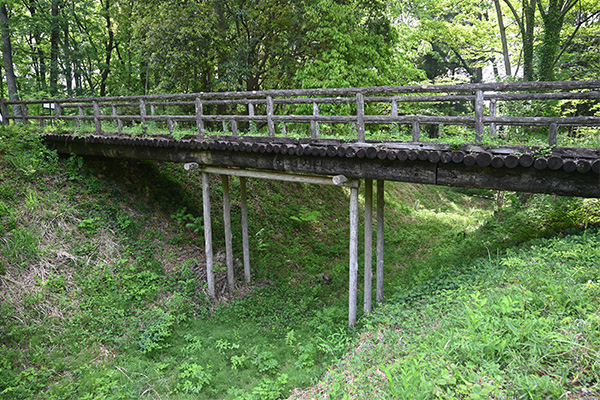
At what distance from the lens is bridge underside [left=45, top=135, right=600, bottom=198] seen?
5.27m

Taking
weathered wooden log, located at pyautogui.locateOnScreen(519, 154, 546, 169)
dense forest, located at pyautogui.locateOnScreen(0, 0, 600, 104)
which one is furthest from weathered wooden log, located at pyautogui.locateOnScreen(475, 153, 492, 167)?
dense forest, located at pyautogui.locateOnScreen(0, 0, 600, 104)

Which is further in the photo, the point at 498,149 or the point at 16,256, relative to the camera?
the point at 16,256

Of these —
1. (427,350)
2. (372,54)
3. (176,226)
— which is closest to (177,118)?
(176,226)

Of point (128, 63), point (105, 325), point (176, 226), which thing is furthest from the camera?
point (128, 63)

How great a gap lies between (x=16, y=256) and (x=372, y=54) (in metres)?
12.1

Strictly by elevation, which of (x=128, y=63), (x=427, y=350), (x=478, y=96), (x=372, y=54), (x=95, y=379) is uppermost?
(x=128, y=63)

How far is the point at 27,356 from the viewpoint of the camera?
731 cm

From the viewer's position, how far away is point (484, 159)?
5562mm

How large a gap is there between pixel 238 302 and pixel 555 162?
25.8 feet

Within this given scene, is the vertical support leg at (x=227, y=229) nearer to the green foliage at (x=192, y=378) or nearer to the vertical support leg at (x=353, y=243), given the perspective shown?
the green foliage at (x=192, y=378)

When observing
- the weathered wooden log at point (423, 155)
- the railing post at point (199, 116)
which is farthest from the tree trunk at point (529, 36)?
the railing post at point (199, 116)

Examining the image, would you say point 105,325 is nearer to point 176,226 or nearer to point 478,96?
point 176,226

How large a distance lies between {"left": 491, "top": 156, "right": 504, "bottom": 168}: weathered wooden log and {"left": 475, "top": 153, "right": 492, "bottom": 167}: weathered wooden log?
6 centimetres

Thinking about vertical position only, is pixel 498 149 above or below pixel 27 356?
above
